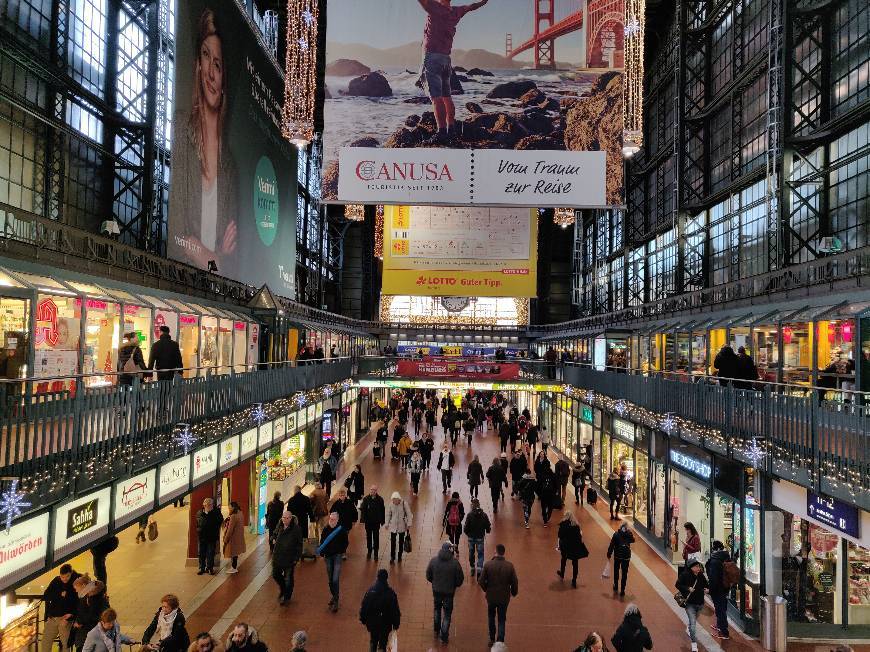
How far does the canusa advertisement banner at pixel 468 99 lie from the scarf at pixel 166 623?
210 inches

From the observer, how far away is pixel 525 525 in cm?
1694

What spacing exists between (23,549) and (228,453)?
614cm

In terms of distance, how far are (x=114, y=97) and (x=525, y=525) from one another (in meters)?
18.9

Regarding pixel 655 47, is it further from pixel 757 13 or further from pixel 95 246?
pixel 95 246

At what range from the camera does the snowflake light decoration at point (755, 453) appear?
31.0ft

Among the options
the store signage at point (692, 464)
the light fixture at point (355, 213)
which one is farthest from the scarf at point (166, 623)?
the light fixture at point (355, 213)

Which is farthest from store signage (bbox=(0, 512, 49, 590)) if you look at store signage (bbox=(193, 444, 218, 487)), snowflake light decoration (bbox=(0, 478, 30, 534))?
store signage (bbox=(193, 444, 218, 487))

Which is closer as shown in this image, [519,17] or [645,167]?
[519,17]

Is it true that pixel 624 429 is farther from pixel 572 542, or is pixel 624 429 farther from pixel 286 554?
→ pixel 286 554

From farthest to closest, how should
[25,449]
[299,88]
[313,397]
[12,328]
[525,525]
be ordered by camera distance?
1. [313,397]
2. [525,525]
3. [12,328]
4. [299,88]
5. [25,449]

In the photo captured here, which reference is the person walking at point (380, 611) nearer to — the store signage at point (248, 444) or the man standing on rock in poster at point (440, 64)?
the store signage at point (248, 444)

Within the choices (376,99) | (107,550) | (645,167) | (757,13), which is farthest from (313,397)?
(645,167)

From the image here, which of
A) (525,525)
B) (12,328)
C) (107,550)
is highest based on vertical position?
(12,328)

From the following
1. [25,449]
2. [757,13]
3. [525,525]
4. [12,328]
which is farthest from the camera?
[757,13]
